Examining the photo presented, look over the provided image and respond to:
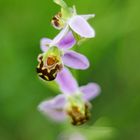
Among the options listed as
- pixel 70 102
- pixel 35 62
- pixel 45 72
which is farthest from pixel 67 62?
pixel 35 62

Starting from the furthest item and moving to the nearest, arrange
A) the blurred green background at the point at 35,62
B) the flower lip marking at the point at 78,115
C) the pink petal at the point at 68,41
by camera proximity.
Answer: the blurred green background at the point at 35,62 → the flower lip marking at the point at 78,115 → the pink petal at the point at 68,41

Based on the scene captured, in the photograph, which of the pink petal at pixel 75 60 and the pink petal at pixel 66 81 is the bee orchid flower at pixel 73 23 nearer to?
the pink petal at pixel 75 60

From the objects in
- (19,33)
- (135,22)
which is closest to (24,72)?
(19,33)

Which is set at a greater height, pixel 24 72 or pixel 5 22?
pixel 5 22

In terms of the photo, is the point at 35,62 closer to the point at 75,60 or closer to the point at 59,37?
the point at 75,60

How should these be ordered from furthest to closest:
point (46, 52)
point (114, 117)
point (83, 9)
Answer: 1. point (114, 117)
2. point (83, 9)
3. point (46, 52)

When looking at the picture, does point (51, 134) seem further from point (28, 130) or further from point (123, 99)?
point (123, 99)

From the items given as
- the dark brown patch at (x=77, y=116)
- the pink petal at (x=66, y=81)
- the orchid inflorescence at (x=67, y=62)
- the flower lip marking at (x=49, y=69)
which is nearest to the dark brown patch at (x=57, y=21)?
the orchid inflorescence at (x=67, y=62)
